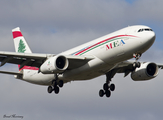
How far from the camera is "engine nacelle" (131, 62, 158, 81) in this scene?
141 feet

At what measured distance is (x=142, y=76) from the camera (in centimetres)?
4306

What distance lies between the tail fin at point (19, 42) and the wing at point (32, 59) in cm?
726

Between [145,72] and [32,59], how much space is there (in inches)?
474

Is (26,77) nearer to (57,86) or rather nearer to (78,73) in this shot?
(57,86)

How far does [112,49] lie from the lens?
36.0 metres

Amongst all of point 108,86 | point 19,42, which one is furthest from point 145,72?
point 19,42

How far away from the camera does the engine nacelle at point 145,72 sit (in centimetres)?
4297

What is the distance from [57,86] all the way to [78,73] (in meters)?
4.09

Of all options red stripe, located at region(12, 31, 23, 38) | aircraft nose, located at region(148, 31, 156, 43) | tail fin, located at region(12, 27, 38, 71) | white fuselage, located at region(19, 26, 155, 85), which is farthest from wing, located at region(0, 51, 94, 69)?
red stripe, located at region(12, 31, 23, 38)

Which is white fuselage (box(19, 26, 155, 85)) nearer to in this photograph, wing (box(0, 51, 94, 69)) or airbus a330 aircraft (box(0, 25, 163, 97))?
airbus a330 aircraft (box(0, 25, 163, 97))

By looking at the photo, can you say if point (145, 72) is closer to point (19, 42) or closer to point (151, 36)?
point (151, 36)

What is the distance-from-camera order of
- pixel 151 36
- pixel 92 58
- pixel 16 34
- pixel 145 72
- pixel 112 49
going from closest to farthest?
pixel 151 36 → pixel 112 49 → pixel 92 58 → pixel 145 72 → pixel 16 34

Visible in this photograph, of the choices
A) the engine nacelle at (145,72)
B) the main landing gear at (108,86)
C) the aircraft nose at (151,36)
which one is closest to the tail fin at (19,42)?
the main landing gear at (108,86)

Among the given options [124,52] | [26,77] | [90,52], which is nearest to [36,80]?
[26,77]
